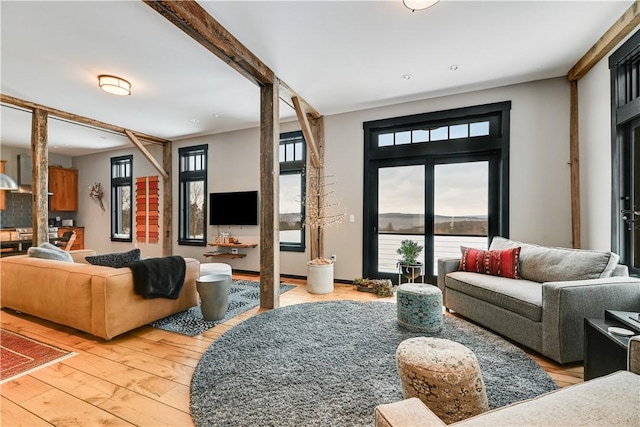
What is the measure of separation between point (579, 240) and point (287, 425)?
3888 millimetres

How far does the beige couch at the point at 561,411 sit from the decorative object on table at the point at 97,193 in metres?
8.62

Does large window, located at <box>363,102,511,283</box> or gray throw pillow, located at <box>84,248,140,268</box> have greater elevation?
large window, located at <box>363,102,511,283</box>

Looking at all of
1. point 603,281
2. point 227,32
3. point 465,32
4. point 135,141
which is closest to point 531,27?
point 465,32

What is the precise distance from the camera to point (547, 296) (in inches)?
83.7

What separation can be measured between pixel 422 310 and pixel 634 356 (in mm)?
1513

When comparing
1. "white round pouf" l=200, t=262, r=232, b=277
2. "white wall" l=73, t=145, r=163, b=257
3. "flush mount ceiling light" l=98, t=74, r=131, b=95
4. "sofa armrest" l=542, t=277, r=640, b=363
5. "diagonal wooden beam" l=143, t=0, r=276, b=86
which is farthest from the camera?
"white wall" l=73, t=145, r=163, b=257

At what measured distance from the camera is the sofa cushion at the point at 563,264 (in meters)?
2.37

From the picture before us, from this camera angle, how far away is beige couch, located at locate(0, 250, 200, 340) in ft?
8.07

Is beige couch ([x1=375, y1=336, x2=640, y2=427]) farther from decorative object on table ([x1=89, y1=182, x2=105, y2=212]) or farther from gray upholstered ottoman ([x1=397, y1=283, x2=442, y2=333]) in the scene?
decorative object on table ([x1=89, y1=182, x2=105, y2=212])

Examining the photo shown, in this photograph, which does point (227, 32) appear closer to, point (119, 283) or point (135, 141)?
point (119, 283)

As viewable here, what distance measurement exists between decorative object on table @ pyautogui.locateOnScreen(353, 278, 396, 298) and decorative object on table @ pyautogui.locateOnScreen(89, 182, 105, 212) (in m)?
6.94

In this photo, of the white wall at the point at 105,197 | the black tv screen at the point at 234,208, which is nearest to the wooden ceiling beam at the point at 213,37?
the black tv screen at the point at 234,208

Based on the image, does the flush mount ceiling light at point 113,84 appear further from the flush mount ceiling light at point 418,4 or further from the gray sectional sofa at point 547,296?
the gray sectional sofa at point 547,296

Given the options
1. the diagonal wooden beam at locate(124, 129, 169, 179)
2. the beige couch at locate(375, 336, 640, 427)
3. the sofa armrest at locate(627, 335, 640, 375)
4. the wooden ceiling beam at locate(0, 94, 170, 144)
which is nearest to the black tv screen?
the diagonal wooden beam at locate(124, 129, 169, 179)
